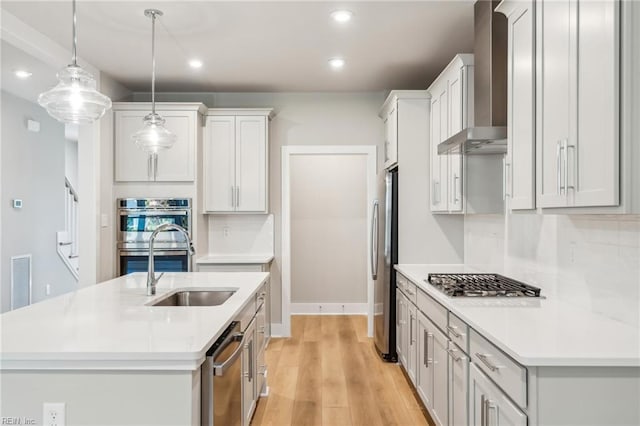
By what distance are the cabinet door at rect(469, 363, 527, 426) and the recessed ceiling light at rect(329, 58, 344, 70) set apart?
2849 millimetres

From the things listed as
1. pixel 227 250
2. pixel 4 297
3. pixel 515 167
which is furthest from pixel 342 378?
pixel 4 297

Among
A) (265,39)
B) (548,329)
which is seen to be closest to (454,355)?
(548,329)

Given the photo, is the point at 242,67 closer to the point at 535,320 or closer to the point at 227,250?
the point at 227,250

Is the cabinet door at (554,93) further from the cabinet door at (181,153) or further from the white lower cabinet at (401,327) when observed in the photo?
the cabinet door at (181,153)

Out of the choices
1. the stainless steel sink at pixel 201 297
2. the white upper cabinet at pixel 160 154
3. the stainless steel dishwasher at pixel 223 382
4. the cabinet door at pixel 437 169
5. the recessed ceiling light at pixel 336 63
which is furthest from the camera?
the white upper cabinet at pixel 160 154

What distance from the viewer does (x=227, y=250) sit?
5.09m

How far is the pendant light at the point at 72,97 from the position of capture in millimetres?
2156

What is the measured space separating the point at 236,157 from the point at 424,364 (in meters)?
2.89

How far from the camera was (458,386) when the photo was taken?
2301mm

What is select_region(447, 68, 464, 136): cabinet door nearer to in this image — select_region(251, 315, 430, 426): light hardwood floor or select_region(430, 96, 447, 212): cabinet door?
select_region(430, 96, 447, 212): cabinet door

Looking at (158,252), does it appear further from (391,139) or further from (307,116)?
(391,139)

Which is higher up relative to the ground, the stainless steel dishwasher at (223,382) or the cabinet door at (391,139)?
the cabinet door at (391,139)

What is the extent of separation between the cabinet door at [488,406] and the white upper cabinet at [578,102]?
799 millimetres

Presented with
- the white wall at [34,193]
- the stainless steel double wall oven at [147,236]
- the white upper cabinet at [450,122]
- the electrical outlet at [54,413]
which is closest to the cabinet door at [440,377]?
the white upper cabinet at [450,122]
